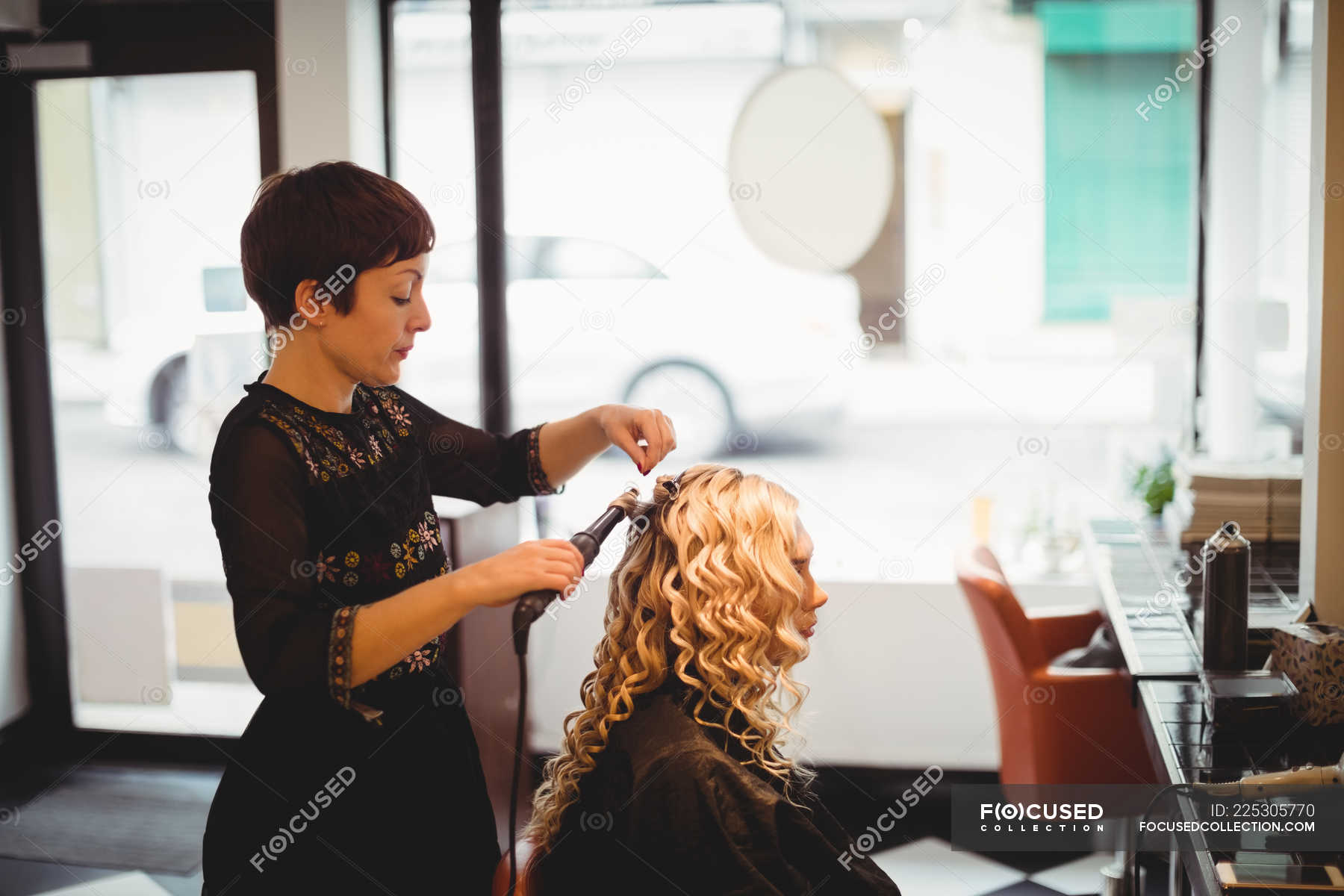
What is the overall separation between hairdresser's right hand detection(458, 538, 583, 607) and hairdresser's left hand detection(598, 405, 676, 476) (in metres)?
0.35

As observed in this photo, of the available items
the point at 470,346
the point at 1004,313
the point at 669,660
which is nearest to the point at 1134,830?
the point at 669,660

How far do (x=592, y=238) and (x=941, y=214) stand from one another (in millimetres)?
A: 977

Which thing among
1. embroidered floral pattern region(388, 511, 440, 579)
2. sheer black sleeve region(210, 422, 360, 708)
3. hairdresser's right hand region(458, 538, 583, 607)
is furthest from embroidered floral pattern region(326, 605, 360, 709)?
embroidered floral pattern region(388, 511, 440, 579)

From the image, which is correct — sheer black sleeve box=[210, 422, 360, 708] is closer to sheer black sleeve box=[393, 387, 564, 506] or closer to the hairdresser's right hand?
the hairdresser's right hand

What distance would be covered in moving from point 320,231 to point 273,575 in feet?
1.33

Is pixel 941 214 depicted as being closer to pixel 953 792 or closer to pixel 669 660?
pixel 953 792

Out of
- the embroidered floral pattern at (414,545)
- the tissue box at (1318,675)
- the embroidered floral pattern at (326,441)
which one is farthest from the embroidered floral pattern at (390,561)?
the tissue box at (1318,675)

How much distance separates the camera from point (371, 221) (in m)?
1.33

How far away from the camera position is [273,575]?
1.21 m

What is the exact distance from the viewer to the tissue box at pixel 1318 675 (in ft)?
5.18

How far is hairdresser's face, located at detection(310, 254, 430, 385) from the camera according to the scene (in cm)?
134

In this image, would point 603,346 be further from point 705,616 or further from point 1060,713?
point 705,616

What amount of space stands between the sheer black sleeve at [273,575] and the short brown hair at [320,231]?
180mm

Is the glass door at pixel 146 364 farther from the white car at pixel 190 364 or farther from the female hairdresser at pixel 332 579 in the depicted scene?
the female hairdresser at pixel 332 579
